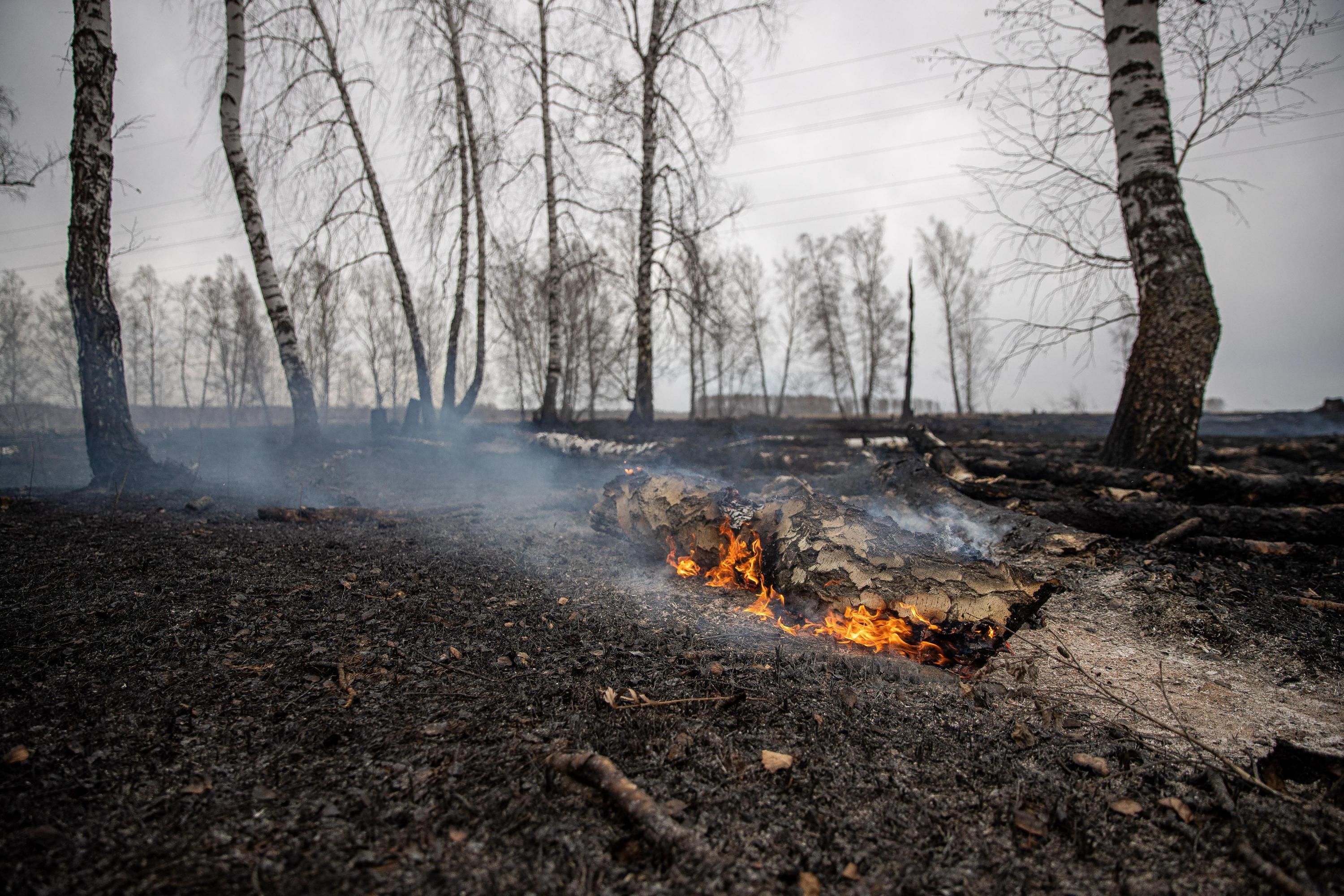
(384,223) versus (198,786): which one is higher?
(384,223)

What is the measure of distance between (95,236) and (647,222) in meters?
7.46

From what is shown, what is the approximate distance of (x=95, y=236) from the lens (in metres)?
5.44

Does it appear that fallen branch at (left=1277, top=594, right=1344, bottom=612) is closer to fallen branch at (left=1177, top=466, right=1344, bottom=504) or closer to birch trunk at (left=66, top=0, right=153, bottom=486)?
fallen branch at (left=1177, top=466, right=1344, bottom=504)

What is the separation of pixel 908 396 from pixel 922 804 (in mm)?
19806

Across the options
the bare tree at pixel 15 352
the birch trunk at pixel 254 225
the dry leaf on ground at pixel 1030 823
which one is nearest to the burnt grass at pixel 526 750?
the dry leaf on ground at pixel 1030 823

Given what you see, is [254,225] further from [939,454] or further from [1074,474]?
[1074,474]

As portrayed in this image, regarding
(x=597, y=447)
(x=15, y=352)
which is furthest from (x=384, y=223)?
(x=15, y=352)

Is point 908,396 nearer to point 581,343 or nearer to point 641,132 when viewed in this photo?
point 641,132

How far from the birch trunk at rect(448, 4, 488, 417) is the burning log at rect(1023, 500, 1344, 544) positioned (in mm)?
11407

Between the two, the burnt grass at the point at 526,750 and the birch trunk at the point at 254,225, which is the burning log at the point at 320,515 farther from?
the birch trunk at the point at 254,225

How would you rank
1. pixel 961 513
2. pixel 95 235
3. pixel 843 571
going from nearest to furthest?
pixel 843 571 < pixel 961 513 < pixel 95 235

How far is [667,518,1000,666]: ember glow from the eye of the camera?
2.54 meters

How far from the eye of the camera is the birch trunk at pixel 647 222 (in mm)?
9852

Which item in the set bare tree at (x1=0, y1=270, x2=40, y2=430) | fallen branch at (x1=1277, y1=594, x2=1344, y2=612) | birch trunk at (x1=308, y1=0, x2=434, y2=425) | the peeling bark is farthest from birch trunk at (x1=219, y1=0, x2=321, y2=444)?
bare tree at (x1=0, y1=270, x2=40, y2=430)
